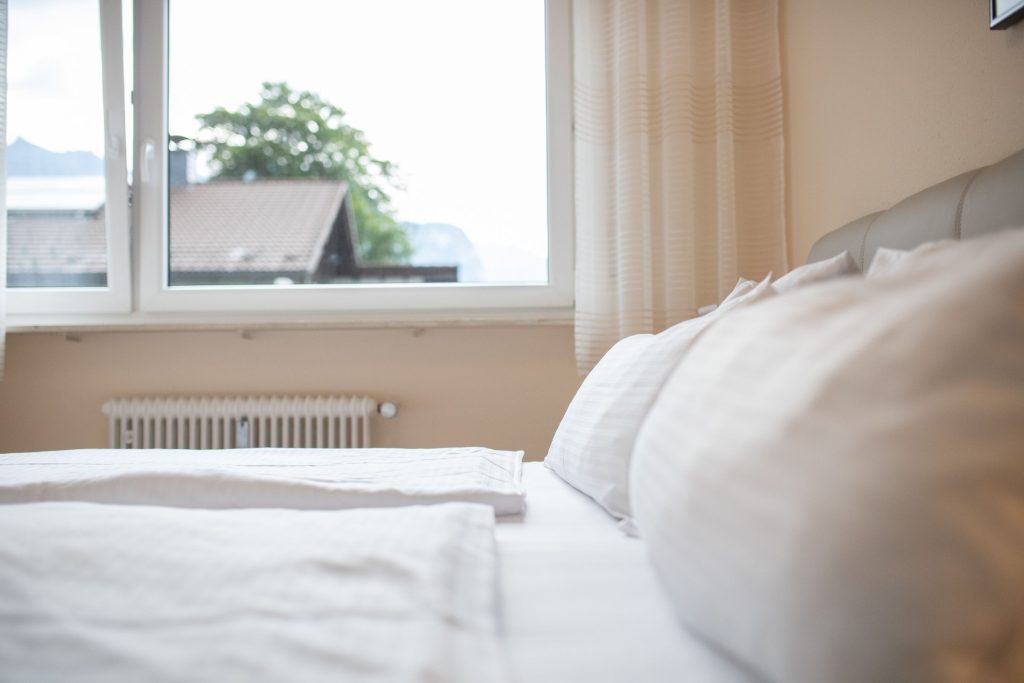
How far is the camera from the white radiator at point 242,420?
2350 millimetres

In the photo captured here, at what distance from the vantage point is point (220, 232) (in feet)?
8.34

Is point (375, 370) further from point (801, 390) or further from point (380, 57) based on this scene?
point (801, 390)

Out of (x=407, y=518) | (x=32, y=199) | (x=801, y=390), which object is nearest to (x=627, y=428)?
(x=407, y=518)

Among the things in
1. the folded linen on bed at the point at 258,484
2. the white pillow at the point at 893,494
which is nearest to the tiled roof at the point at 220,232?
the folded linen on bed at the point at 258,484

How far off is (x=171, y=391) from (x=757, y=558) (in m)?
2.37

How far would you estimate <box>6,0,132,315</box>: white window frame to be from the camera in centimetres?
241

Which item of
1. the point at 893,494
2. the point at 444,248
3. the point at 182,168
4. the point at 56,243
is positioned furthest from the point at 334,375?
the point at 893,494

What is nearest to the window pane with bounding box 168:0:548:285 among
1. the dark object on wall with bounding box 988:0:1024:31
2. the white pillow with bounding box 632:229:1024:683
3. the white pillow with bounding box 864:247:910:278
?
the dark object on wall with bounding box 988:0:1024:31

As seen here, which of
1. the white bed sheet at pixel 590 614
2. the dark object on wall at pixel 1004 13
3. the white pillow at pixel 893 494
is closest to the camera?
the white pillow at pixel 893 494

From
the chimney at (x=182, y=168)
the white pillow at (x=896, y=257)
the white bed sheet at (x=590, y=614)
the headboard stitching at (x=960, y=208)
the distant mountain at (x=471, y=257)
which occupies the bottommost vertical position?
the white bed sheet at (x=590, y=614)

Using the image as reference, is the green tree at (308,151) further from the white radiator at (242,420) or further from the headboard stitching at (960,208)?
the headboard stitching at (960,208)

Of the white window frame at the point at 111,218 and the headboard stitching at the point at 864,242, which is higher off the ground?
the white window frame at the point at 111,218

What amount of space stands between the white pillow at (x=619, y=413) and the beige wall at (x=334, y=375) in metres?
1.12

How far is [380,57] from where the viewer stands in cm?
252
